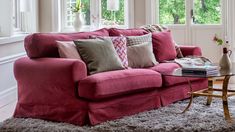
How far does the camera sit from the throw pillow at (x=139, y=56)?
4547mm

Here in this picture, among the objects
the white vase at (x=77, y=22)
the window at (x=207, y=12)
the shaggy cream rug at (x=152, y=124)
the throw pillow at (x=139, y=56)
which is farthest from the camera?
the window at (x=207, y=12)

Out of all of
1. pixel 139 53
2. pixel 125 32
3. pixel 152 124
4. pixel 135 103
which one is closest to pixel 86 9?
pixel 125 32

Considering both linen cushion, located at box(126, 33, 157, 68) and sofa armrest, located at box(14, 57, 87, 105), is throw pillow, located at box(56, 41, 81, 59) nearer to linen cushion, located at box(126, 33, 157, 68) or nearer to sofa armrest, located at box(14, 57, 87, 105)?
sofa armrest, located at box(14, 57, 87, 105)

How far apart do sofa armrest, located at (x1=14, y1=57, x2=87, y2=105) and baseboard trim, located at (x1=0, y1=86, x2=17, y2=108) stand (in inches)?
38.0

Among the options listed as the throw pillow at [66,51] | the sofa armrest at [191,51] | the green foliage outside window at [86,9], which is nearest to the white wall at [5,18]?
the throw pillow at [66,51]

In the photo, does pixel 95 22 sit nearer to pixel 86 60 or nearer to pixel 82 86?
pixel 86 60

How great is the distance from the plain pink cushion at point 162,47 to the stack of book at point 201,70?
93cm

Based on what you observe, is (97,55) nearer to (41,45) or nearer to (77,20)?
(41,45)

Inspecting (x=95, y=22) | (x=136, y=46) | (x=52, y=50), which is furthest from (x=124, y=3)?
(x=52, y=50)

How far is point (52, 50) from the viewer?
409 cm

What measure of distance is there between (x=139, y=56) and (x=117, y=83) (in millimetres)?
881

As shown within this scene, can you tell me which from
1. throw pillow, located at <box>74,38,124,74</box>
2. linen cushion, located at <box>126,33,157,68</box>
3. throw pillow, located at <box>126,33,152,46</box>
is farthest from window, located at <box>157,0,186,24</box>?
throw pillow, located at <box>74,38,124,74</box>

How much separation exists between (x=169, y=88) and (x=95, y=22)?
2.79m

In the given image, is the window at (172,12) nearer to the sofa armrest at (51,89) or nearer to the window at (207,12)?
the window at (207,12)
